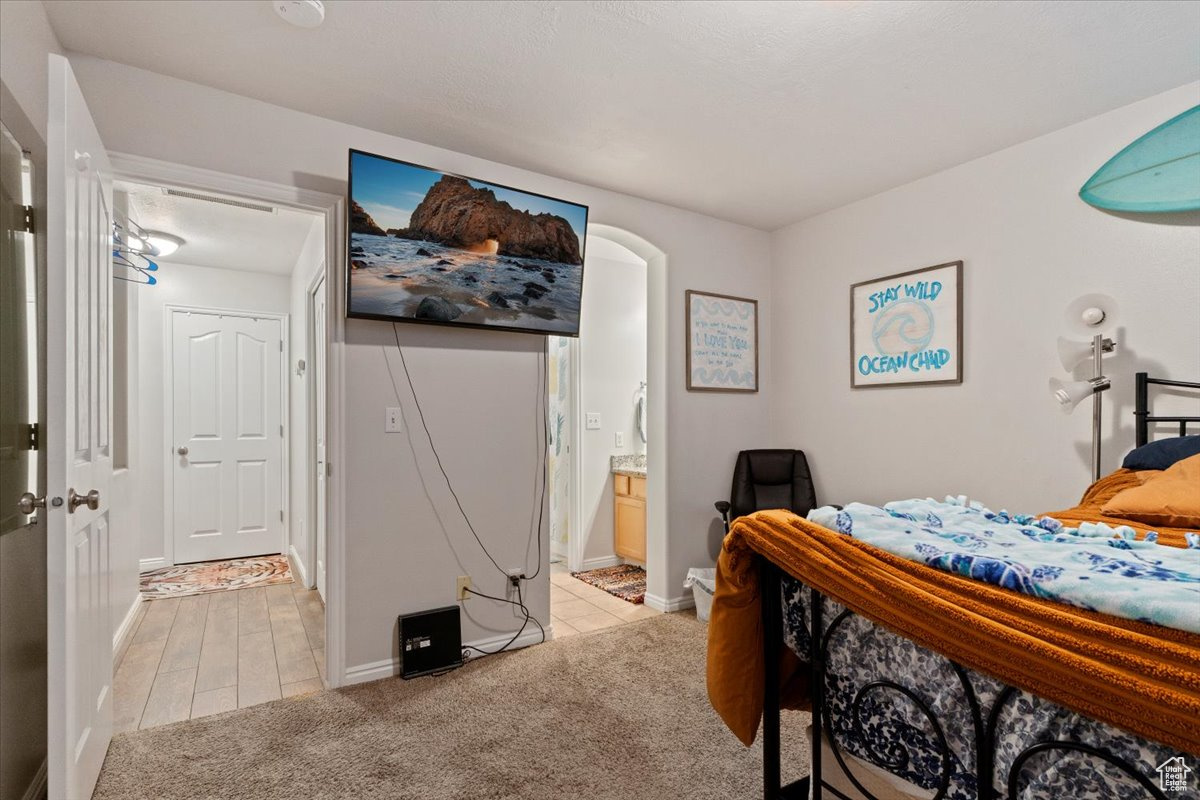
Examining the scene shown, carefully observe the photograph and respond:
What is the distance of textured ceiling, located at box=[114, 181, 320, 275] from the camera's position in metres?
3.49

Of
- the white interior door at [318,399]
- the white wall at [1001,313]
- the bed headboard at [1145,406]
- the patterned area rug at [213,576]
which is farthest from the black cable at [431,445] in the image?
the bed headboard at [1145,406]

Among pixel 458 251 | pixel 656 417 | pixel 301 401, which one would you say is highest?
pixel 458 251

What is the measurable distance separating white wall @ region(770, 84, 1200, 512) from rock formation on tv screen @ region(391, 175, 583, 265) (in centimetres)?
175

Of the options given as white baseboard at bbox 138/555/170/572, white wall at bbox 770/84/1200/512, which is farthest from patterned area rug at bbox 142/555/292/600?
white wall at bbox 770/84/1200/512

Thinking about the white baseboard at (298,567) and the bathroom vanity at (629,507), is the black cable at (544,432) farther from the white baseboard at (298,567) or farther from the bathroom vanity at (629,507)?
the white baseboard at (298,567)

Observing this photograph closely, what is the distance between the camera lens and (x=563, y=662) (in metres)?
2.80

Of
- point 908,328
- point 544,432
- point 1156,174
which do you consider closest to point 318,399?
point 544,432

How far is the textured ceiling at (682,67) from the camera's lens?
1.91m

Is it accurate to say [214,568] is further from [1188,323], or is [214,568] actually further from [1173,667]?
[1188,323]

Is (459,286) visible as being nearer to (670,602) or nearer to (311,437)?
(311,437)

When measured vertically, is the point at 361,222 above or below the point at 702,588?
above

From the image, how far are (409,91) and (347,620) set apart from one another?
88.3 inches

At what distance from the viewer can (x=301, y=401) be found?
4.53 metres

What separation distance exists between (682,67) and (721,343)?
6.21 feet
